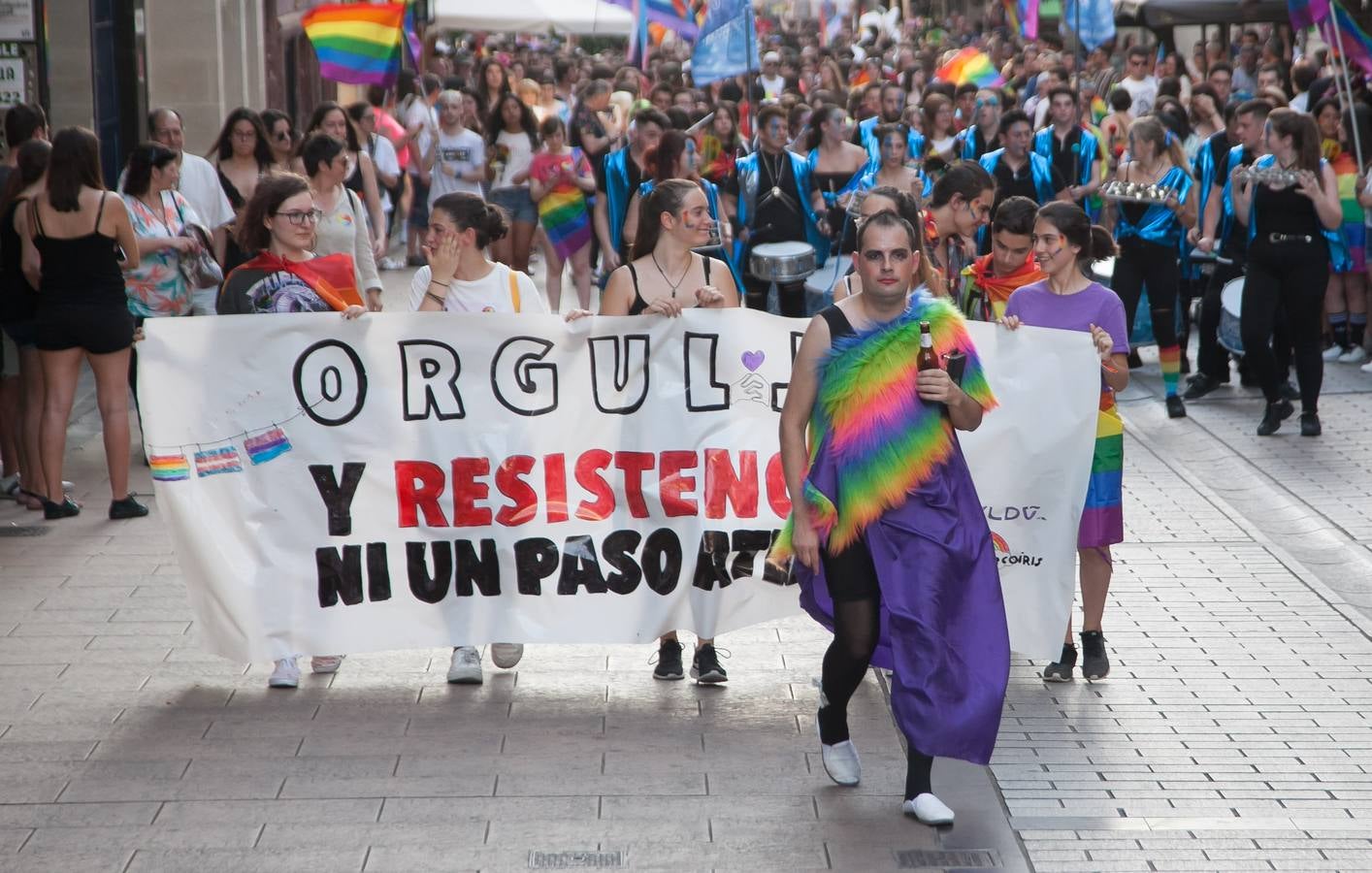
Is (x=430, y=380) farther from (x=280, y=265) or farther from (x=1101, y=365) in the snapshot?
(x=1101, y=365)

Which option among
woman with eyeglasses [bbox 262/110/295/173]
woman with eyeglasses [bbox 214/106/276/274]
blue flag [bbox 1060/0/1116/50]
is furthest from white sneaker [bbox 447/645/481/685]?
blue flag [bbox 1060/0/1116/50]

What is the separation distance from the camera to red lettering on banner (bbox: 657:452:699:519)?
640 centimetres

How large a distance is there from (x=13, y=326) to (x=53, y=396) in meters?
0.57

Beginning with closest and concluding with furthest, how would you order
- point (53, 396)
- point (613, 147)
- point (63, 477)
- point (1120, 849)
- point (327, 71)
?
point (1120, 849) → point (53, 396) → point (63, 477) → point (327, 71) → point (613, 147)

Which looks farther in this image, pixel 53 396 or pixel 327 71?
pixel 327 71

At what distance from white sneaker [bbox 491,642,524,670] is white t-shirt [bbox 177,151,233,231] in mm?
5143

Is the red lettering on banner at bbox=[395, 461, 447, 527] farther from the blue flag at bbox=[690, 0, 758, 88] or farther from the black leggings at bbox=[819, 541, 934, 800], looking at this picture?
the blue flag at bbox=[690, 0, 758, 88]

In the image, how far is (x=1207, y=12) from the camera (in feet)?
→ 83.6

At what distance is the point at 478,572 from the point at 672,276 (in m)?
1.26

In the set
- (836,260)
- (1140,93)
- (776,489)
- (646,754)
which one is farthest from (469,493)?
(1140,93)

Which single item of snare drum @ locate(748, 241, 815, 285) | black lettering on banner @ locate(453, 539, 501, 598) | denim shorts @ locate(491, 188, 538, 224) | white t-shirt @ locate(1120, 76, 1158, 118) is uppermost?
white t-shirt @ locate(1120, 76, 1158, 118)

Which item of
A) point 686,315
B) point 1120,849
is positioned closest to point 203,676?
point 686,315

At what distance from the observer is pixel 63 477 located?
1002 cm

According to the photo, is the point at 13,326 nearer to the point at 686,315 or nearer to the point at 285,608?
the point at 285,608
